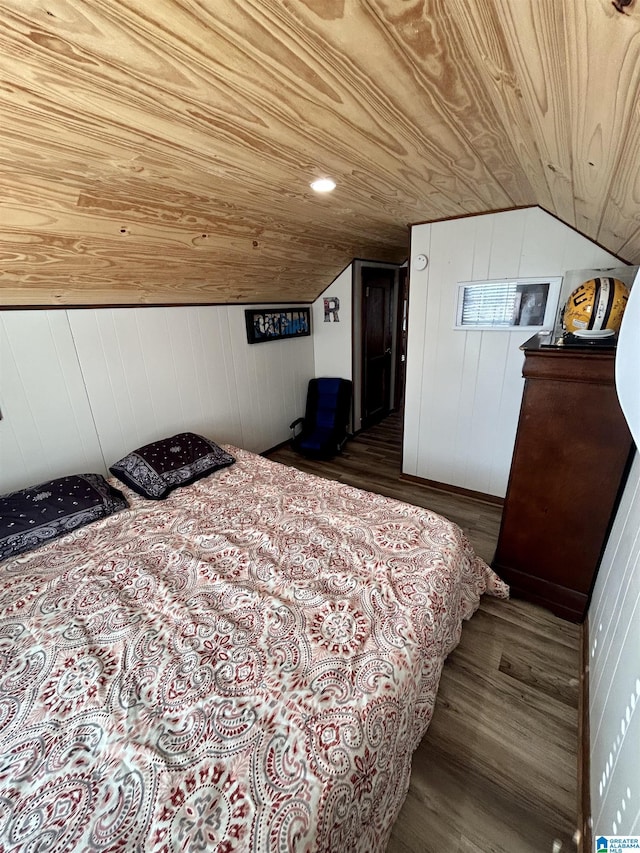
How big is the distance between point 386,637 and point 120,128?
6.26ft

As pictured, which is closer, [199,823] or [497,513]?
[199,823]

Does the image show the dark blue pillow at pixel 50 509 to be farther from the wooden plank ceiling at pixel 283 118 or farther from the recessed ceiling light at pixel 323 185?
the recessed ceiling light at pixel 323 185

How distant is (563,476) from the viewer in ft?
5.72

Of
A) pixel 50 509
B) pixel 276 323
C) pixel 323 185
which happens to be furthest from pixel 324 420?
pixel 50 509

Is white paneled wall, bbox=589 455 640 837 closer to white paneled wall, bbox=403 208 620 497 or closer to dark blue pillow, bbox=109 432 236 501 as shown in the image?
white paneled wall, bbox=403 208 620 497

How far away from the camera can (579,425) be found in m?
1.65

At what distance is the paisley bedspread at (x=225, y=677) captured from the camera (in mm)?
795

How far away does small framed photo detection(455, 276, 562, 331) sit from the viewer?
2.43 meters

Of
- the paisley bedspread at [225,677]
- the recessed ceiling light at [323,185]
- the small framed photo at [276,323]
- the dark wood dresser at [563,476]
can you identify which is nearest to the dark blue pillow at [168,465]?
the paisley bedspread at [225,677]

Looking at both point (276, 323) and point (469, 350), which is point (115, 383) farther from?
point (469, 350)

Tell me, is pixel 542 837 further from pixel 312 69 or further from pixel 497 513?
pixel 312 69

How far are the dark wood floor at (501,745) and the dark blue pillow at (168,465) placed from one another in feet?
6.19

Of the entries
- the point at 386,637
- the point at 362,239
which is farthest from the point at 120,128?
the point at 362,239

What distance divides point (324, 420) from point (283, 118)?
132 inches
